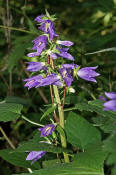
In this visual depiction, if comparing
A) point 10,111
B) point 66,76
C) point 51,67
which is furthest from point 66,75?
point 10,111

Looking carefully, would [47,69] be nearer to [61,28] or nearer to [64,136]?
[64,136]

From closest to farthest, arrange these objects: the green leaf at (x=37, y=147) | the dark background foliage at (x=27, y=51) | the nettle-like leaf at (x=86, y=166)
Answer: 1. the nettle-like leaf at (x=86, y=166)
2. the green leaf at (x=37, y=147)
3. the dark background foliage at (x=27, y=51)

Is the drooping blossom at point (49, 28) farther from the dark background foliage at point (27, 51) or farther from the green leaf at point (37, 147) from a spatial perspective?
the green leaf at point (37, 147)

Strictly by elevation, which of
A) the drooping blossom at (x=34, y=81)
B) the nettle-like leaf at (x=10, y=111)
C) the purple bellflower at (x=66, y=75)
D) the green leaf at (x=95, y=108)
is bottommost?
the nettle-like leaf at (x=10, y=111)

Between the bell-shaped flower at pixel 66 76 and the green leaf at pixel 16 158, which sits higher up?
the bell-shaped flower at pixel 66 76

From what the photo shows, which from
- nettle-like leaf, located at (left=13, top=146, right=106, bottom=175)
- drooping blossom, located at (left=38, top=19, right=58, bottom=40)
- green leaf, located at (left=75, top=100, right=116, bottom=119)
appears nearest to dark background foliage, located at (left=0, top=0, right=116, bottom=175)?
drooping blossom, located at (left=38, top=19, right=58, bottom=40)

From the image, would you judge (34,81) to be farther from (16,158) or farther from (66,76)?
(16,158)

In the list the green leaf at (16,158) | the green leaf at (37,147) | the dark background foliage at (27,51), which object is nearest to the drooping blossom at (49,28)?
the dark background foliage at (27,51)

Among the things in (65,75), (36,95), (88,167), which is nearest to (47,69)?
(65,75)
